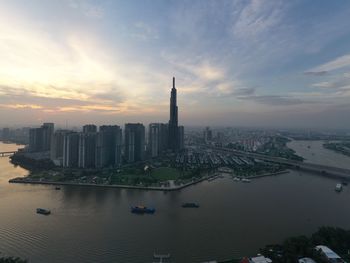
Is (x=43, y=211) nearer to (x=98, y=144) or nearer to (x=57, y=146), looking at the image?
(x=98, y=144)

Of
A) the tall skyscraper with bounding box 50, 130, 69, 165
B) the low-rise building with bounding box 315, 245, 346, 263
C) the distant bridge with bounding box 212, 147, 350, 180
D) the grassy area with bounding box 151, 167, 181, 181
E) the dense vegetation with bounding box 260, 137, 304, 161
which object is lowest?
the low-rise building with bounding box 315, 245, 346, 263

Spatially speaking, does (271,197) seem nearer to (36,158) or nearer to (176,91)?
(36,158)

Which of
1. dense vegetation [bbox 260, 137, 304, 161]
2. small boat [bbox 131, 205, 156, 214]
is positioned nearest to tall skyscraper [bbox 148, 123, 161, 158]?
dense vegetation [bbox 260, 137, 304, 161]

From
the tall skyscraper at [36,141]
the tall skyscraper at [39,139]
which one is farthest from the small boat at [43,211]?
the tall skyscraper at [36,141]

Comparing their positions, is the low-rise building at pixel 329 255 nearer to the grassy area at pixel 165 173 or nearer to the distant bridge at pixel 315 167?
the grassy area at pixel 165 173

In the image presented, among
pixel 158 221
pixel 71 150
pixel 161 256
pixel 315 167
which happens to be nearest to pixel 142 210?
pixel 158 221

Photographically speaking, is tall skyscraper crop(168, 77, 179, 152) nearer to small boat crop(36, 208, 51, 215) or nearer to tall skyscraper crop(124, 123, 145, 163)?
tall skyscraper crop(124, 123, 145, 163)

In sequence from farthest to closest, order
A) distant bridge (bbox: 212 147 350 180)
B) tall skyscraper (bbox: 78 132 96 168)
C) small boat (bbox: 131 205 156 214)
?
tall skyscraper (bbox: 78 132 96 168), distant bridge (bbox: 212 147 350 180), small boat (bbox: 131 205 156 214)
